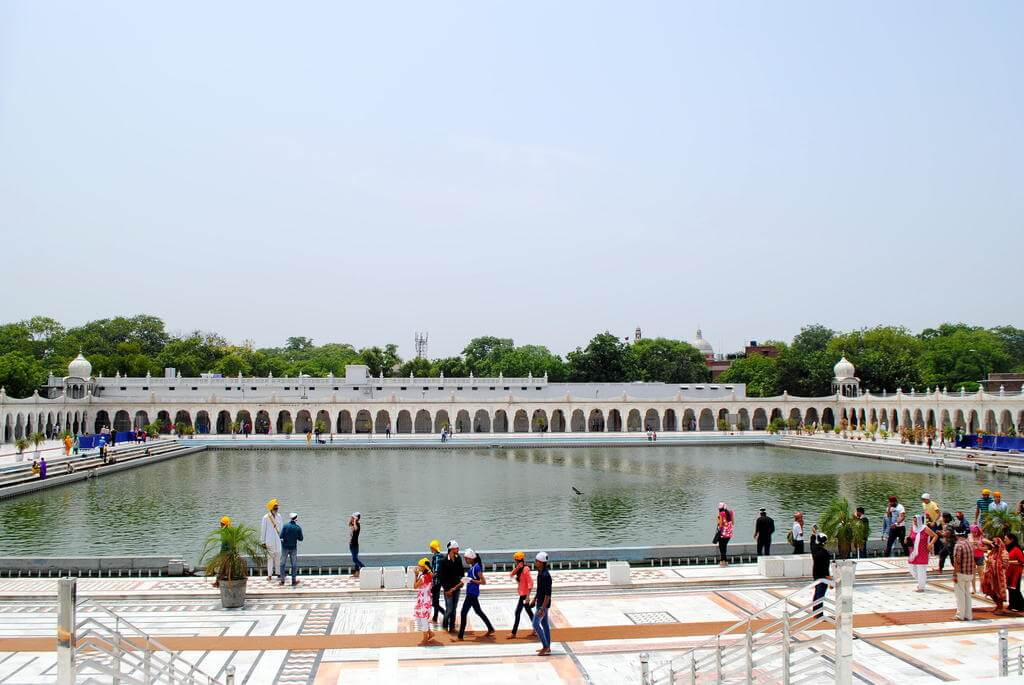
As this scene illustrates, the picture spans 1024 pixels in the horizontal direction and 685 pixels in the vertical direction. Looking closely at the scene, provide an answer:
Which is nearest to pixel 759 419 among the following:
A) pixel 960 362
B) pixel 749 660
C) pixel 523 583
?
pixel 960 362

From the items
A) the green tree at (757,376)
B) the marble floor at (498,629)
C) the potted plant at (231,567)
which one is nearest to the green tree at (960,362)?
the green tree at (757,376)

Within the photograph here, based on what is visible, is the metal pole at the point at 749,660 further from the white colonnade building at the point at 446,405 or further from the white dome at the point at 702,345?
the white dome at the point at 702,345

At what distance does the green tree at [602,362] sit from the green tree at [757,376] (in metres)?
12.3

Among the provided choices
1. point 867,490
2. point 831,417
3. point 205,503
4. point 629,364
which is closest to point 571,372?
point 629,364

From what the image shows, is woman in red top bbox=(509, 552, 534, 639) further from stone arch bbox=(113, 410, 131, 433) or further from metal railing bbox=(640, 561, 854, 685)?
stone arch bbox=(113, 410, 131, 433)

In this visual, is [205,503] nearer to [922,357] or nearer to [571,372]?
[571,372]

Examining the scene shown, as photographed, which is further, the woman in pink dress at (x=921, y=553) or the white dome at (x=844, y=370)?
the white dome at (x=844, y=370)

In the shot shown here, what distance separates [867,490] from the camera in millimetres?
31625

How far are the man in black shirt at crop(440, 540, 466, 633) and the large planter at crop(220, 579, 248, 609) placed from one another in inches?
137

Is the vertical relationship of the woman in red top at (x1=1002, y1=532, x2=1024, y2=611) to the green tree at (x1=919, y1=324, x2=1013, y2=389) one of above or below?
below

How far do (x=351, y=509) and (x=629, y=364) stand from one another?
6132 cm

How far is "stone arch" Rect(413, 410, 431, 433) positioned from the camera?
7369 centimetres

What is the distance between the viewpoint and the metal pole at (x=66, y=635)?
23.1 ft

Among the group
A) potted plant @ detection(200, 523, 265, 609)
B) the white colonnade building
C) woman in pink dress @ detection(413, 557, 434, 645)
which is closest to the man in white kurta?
potted plant @ detection(200, 523, 265, 609)
